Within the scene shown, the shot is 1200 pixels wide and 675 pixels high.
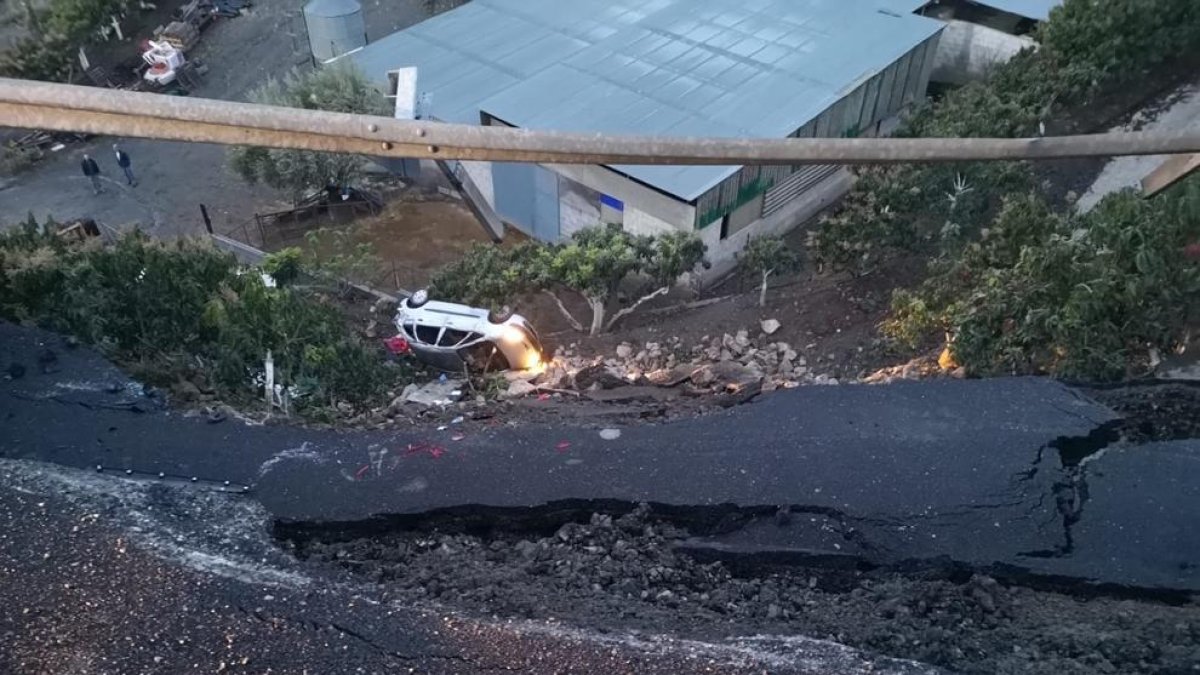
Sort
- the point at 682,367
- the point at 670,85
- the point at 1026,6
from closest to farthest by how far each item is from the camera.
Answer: the point at 682,367 < the point at 670,85 < the point at 1026,6

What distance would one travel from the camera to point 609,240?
11.2 meters

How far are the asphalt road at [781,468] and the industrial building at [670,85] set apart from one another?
21.9 ft

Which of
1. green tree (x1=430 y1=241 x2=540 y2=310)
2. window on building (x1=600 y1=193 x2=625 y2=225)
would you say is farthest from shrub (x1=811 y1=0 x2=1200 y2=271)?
green tree (x1=430 y1=241 x2=540 y2=310)

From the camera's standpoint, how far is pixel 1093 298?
7.37 meters

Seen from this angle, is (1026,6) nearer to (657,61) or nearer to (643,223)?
(657,61)

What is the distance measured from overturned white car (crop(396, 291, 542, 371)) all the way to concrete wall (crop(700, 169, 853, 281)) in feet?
10.7

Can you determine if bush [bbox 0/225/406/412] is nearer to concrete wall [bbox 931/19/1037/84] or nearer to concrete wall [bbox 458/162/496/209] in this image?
concrete wall [bbox 458/162/496/209]

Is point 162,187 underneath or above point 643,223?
underneath

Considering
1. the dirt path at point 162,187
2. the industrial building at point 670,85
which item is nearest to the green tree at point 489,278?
the industrial building at point 670,85

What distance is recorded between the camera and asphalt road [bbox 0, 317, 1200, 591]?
4.79 meters

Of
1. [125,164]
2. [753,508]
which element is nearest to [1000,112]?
[753,508]

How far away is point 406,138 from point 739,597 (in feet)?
9.11

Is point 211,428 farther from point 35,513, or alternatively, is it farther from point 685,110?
point 685,110

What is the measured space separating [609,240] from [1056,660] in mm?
7981
